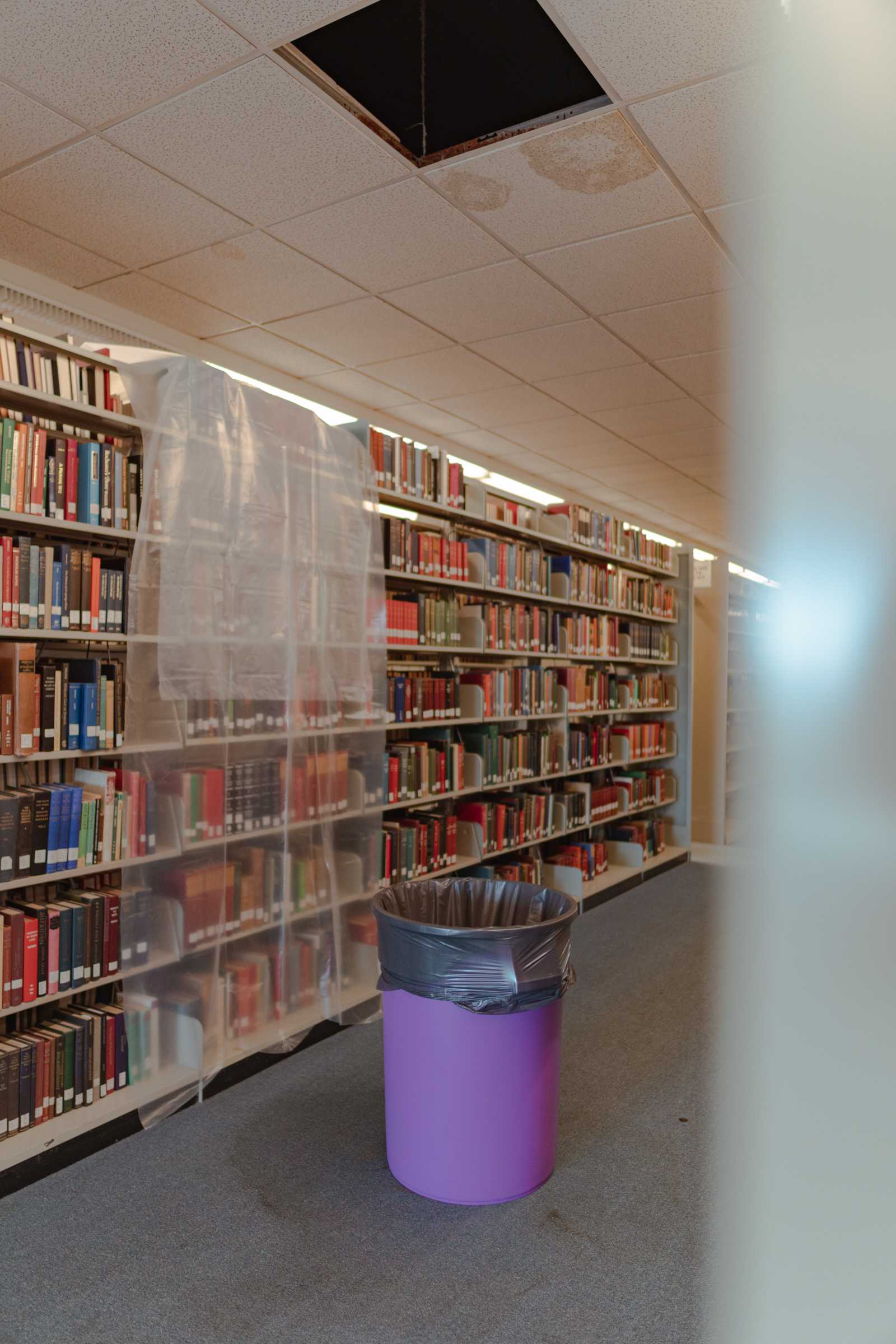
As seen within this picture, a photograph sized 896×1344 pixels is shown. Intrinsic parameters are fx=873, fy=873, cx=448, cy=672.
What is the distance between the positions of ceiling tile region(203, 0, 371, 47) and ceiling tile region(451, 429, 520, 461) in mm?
3270

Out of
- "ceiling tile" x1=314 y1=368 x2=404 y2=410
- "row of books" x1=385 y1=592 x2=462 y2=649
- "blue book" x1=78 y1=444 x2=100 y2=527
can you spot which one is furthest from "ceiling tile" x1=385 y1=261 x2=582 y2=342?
"blue book" x1=78 y1=444 x2=100 y2=527

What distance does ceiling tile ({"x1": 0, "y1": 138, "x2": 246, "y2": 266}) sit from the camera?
2426 mm

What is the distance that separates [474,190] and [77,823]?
214cm

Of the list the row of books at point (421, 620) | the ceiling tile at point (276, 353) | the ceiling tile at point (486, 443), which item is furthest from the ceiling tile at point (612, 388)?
the row of books at point (421, 620)

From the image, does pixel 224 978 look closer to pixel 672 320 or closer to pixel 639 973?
pixel 639 973

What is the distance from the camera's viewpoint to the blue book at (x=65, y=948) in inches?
95.6

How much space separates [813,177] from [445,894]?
8.32ft

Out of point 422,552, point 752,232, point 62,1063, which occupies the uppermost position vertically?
point 422,552

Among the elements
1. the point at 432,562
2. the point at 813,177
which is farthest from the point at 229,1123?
the point at 813,177

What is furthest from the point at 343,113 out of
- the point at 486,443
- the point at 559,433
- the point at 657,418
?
the point at 486,443

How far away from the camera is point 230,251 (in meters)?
2.93

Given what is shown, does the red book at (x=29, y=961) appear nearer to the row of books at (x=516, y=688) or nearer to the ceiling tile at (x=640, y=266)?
the row of books at (x=516, y=688)

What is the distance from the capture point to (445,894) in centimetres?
269

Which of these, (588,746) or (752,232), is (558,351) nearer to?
(588,746)
